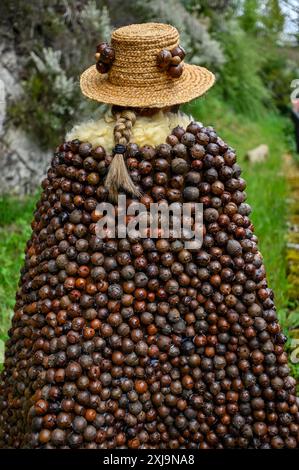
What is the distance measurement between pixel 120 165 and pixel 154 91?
299mm

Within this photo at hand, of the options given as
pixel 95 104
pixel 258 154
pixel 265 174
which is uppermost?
pixel 95 104

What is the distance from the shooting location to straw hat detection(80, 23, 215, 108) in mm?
2049

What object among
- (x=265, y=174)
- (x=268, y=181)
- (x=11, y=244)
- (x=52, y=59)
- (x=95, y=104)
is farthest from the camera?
(x=265, y=174)

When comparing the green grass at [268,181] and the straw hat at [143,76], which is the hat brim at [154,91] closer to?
the straw hat at [143,76]

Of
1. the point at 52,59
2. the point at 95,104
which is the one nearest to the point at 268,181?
the point at 95,104

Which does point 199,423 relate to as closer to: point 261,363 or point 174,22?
point 261,363

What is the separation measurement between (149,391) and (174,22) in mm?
5638

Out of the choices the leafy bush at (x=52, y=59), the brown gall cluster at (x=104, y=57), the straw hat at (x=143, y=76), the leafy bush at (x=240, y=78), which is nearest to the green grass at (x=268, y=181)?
the leafy bush at (x=240, y=78)

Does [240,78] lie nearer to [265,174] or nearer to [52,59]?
[265,174]

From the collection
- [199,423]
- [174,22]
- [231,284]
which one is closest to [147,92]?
[231,284]

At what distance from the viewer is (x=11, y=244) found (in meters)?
4.84

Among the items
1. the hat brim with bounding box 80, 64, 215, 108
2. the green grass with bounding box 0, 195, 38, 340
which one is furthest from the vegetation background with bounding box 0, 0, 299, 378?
the hat brim with bounding box 80, 64, 215, 108

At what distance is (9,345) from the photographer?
2408mm

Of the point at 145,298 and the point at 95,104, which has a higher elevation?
the point at 145,298
